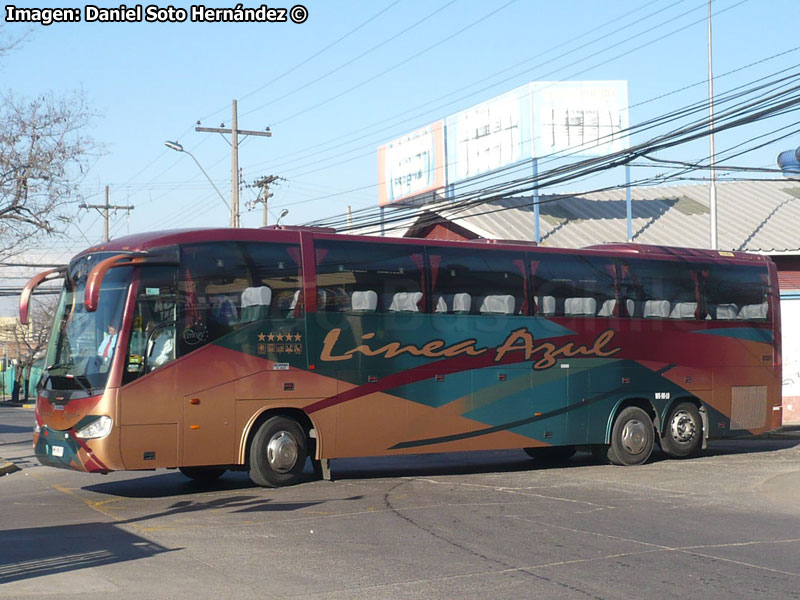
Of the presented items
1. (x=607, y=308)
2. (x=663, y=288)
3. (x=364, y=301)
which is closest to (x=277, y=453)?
(x=364, y=301)

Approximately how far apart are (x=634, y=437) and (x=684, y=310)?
2620mm

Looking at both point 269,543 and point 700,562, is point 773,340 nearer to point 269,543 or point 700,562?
point 700,562

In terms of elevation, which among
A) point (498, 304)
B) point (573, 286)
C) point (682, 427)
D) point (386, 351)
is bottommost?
point (682, 427)

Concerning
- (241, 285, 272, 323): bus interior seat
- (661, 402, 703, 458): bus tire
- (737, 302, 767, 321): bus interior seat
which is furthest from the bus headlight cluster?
(737, 302, 767, 321): bus interior seat

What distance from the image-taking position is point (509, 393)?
16875 mm

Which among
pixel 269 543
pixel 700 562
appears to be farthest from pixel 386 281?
pixel 700 562

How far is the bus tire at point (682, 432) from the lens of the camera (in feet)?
62.2

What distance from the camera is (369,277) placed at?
15477 millimetres

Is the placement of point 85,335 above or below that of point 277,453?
above

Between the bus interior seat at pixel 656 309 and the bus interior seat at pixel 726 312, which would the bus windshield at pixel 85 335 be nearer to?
the bus interior seat at pixel 656 309

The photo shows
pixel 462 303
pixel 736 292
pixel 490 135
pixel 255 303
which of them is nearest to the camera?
pixel 255 303

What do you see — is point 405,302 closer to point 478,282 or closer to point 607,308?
point 478,282

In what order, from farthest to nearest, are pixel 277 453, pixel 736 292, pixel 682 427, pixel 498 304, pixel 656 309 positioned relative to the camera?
1. pixel 736 292
2. pixel 682 427
3. pixel 656 309
4. pixel 498 304
5. pixel 277 453

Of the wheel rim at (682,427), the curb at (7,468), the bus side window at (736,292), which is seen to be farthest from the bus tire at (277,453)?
the bus side window at (736,292)
